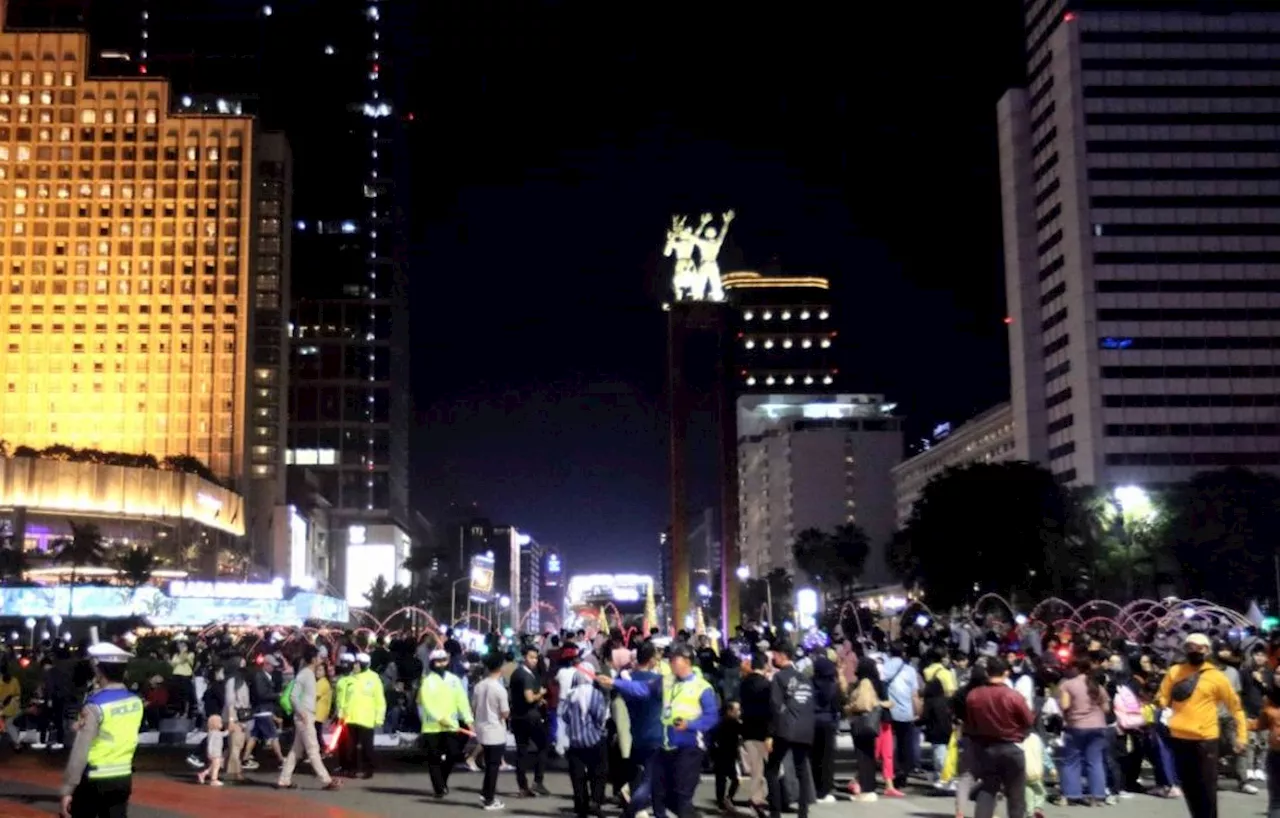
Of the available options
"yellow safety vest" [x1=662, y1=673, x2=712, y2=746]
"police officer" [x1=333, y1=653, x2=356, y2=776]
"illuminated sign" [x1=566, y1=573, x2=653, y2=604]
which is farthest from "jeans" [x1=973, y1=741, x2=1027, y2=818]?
"illuminated sign" [x1=566, y1=573, x2=653, y2=604]

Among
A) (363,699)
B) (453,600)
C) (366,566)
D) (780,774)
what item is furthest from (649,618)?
(366,566)

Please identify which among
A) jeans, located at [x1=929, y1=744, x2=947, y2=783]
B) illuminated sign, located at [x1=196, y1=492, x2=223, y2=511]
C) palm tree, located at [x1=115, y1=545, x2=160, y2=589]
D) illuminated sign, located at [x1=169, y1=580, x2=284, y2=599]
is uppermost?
illuminated sign, located at [x1=196, y1=492, x2=223, y2=511]

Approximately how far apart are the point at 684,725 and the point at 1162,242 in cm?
10812

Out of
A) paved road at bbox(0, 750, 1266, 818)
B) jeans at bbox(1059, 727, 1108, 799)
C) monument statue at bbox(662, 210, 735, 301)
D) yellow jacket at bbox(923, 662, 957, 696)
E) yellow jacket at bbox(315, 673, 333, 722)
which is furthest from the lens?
monument statue at bbox(662, 210, 735, 301)

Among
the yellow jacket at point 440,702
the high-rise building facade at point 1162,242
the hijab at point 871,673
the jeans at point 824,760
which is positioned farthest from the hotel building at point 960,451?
the yellow jacket at point 440,702

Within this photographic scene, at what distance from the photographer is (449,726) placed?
16.3 metres

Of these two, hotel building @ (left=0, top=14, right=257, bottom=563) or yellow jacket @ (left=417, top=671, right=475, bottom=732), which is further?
hotel building @ (left=0, top=14, right=257, bottom=563)

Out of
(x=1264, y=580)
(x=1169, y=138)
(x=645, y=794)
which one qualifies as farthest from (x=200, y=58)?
(x=645, y=794)

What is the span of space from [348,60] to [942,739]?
140 meters

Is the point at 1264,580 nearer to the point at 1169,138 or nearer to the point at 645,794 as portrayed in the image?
the point at 1169,138

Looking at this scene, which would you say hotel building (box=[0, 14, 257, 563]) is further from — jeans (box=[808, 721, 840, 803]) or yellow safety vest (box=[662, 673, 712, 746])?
yellow safety vest (box=[662, 673, 712, 746])

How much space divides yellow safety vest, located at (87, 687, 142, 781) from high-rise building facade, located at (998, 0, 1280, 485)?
104m

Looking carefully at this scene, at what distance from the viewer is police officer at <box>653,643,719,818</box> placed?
42.5ft

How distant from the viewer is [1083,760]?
1606cm
